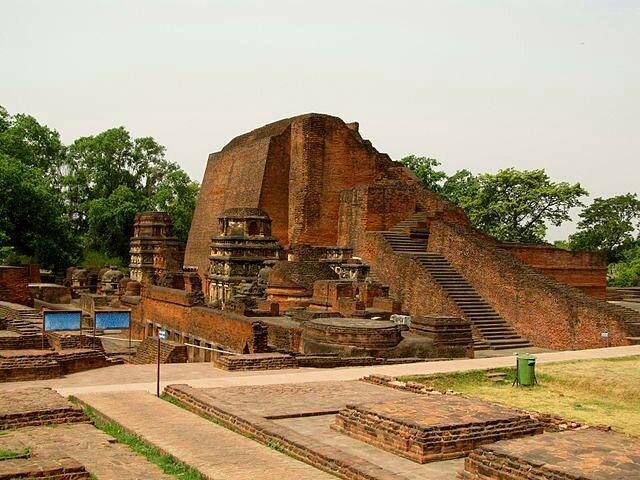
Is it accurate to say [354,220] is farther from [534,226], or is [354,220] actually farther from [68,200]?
[68,200]

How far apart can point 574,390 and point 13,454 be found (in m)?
8.41

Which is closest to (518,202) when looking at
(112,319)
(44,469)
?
(112,319)

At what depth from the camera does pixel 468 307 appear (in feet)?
64.7

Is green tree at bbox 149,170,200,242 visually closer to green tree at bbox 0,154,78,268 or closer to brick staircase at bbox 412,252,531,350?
green tree at bbox 0,154,78,268

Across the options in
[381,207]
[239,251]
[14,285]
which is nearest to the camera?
[14,285]

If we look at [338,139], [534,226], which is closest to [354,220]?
[338,139]

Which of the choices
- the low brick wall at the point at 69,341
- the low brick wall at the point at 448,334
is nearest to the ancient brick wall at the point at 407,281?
the low brick wall at the point at 448,334

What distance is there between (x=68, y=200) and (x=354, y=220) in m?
29.5

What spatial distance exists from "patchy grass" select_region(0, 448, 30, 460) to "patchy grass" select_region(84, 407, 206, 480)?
1.05 metres

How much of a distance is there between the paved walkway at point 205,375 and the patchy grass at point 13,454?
364cm

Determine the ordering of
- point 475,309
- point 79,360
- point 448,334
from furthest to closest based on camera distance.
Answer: point 475,309
point 448,334
point 79,360

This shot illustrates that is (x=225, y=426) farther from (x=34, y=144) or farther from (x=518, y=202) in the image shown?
(x=34, y=144)

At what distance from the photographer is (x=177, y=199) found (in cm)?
4972

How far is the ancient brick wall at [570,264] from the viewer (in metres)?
24.5
